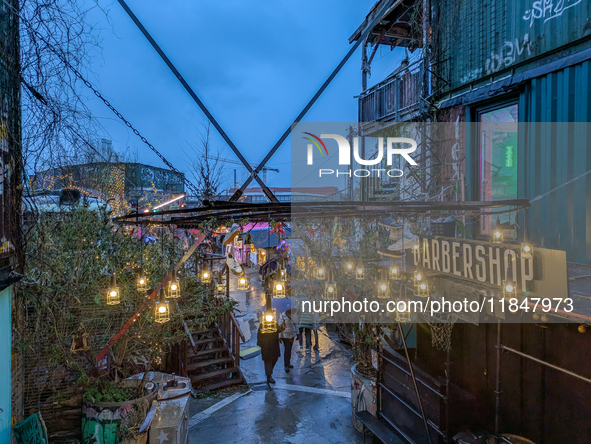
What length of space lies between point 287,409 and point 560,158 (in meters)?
8.74

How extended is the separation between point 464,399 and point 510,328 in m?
1.59

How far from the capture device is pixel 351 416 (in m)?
8.53

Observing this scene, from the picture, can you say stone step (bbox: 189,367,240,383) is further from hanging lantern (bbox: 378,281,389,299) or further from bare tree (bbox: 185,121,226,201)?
hanging lantern (bbox: 378,281,389,299)

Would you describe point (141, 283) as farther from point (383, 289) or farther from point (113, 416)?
point (383, 289)

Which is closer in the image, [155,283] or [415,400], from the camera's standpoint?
[415,400]

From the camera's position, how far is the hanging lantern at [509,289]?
5.07 m

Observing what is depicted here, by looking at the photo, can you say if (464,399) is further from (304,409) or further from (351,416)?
(304,409)

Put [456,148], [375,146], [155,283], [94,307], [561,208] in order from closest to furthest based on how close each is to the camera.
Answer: [94,307] < [561,208] < [155,283] < [456,148] < [375,146]

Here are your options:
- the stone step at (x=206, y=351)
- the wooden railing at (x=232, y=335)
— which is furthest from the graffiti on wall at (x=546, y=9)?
the stone step at (x=206, y=351)

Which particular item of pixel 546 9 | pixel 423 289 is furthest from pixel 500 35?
pixel 423 289

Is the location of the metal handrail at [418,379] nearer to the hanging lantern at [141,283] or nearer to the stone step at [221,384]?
the stone step at [221,384]

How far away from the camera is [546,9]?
741 cm

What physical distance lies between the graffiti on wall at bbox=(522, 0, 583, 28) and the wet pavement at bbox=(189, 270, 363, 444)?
33.4 ft

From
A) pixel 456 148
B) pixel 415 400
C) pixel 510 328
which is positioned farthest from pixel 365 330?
pixel 456 148
